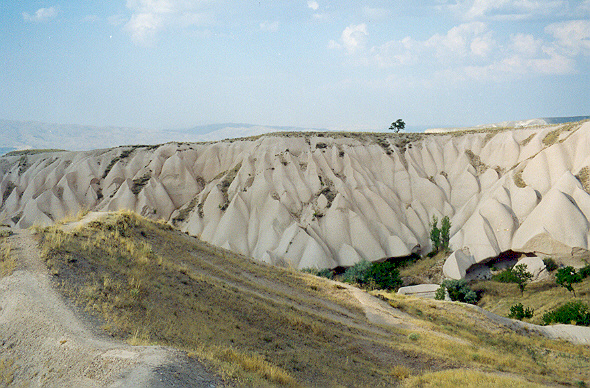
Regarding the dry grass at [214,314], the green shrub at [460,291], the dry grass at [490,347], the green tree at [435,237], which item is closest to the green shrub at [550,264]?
the green shrub at [460,291]

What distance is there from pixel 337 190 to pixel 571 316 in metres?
24.2

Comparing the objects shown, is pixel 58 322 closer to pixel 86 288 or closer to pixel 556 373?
pixel 86 288

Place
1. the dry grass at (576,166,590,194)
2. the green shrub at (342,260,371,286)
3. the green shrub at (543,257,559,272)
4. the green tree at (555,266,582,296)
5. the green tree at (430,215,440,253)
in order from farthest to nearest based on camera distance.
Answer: the green tree at (430,215,440,253)
the dry grass at (576,166,590,194)
the green shrub at (342,260,371,286)
the green shrub at (543,257,559,272)
the green tree at (555,266,582,296)

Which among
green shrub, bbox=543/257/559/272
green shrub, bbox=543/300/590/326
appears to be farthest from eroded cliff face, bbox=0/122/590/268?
green shrub, bbox=543/300/590/326

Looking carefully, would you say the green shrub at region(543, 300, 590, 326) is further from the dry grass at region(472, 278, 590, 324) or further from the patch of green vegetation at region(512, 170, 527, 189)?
the patch of green vegetation at region(512, 170, 527, 189)

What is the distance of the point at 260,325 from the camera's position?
1119 centimetres

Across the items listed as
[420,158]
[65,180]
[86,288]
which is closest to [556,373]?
[86,288]

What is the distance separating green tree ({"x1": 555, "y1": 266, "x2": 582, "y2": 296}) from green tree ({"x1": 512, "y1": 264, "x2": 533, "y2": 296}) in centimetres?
191

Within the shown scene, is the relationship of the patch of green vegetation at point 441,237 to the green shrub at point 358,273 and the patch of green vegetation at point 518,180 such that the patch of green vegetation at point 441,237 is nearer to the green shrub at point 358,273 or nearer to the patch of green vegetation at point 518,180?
the green shrub at point 358,273

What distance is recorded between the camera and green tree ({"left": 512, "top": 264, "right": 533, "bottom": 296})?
29.5 m

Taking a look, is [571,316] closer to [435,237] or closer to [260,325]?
[435,237]

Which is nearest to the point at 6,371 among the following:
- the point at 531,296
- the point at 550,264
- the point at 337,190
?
the point at 531,296

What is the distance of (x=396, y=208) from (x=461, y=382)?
33.5 metres

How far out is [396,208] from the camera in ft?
139
